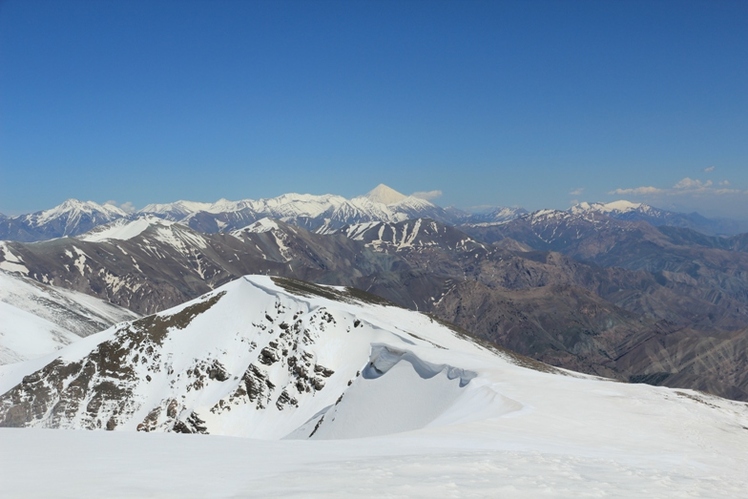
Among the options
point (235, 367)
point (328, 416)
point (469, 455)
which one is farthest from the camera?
point (235, 367)

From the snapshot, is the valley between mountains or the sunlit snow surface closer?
the sunlit snow surface

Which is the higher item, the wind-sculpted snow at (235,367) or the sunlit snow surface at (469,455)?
the sunlit snow surface at (469,455)

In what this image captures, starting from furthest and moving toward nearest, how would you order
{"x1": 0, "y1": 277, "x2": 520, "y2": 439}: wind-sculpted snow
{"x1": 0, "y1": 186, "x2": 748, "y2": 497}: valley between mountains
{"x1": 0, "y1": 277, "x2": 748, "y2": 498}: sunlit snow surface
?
{"x1": 0, "y1": 277, "x2": 520, "y2": 439}: wind-sculpted snow, {"x1": 0, "y1": 186, "x2": 748, "y2": 497}: valley between mountains, {"x1": 0, "y1": 277, "x2": 748, "y2": 498}: sunlit snow surface

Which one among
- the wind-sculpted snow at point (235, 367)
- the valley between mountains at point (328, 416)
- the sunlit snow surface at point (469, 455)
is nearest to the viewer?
the sunlit snow surface at point (469, 455)

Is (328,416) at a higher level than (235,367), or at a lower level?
higher

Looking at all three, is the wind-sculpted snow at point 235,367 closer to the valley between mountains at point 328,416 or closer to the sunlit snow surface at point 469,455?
the valley between mountains at point 328,416


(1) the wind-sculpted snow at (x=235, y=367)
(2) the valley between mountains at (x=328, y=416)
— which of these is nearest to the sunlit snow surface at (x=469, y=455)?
(2) the valley between mountains at (x=328, y=416)

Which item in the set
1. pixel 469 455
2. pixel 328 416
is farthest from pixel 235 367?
pixel 469 455

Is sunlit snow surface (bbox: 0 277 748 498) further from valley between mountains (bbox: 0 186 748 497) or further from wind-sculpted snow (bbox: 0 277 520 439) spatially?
wind-sculpted snow (bbox: 0 277 520 439)

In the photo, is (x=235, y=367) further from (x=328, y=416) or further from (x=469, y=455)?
(x=469, y=455)

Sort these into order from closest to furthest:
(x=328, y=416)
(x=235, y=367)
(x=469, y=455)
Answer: (x=469, y=455) < (x=328, y=416) < (x=235, y=367)

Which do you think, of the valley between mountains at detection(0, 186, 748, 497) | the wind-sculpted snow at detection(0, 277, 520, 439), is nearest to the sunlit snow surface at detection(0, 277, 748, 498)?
the valley between mountains at detection(0, 186, 748, 497)

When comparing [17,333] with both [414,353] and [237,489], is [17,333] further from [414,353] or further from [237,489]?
[237,489]

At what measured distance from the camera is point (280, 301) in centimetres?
11725
